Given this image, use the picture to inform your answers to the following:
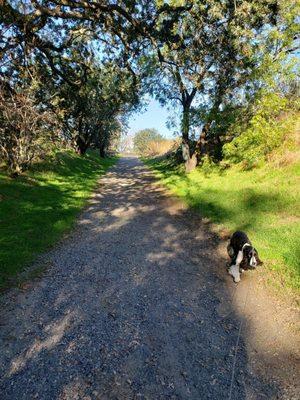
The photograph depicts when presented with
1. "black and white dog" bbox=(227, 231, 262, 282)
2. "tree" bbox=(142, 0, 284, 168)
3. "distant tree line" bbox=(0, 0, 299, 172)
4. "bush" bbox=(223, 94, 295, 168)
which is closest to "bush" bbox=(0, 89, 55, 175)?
"distant tree line" bbox=(0, 0, 299, 172)

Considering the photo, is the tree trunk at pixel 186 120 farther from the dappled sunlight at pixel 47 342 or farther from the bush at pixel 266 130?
the dappled sunlight at pixel 47 342

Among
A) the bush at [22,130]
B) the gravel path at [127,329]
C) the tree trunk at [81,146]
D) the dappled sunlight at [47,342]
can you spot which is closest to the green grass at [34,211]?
the gravel path at [127,329]

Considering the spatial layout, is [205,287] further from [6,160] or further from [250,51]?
[6,160]

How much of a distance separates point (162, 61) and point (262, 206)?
6.77 m

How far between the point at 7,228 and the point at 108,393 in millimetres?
6830

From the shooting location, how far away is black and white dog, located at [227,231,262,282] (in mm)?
7500

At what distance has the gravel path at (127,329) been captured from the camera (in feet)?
14.9

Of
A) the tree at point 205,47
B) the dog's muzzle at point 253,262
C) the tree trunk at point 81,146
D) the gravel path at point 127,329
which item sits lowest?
the gravel path at point 127,329

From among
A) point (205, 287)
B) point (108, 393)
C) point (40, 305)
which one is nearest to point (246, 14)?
point (205, 287)

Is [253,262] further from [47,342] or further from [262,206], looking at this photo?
[47,342]

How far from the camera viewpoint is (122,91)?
1780 cm

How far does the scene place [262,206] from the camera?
11359 millimetres

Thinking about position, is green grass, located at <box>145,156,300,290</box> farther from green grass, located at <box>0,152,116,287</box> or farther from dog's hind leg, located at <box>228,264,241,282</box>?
green grass, located at <box>0,152,116,287</box>

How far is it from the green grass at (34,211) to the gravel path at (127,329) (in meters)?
0.76
